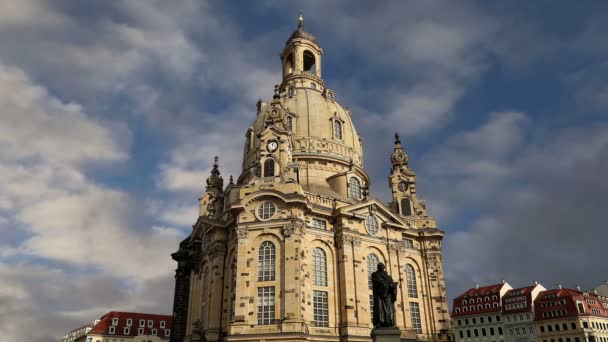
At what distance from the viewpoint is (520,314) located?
243ft

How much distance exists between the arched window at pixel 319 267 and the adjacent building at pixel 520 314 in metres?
46.3

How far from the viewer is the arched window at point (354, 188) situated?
50.9m

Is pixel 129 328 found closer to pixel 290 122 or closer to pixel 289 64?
pixel 290 122

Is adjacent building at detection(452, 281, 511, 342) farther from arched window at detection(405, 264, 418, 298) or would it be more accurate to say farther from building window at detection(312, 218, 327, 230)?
building window at detection(312, 218, 327, 230)

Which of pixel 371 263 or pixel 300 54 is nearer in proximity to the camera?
pixel 371 263

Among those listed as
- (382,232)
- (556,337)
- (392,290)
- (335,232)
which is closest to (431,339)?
(382,232)

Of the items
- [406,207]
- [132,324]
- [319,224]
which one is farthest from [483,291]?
[132,324]

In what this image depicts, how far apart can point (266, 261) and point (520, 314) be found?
171ft

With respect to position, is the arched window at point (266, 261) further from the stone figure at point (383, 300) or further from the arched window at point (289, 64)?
the arched window at point (289, 64)

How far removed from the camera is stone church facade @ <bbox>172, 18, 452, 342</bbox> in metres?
40.0

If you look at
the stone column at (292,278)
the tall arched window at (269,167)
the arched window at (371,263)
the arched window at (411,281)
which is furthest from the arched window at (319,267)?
the arched window at (411,281)

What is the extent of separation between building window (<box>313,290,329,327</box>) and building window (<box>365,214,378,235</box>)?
8.31 m

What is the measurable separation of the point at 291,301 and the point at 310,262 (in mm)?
4973

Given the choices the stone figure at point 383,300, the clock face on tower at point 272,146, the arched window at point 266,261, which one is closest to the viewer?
the stone figure at point 383,300
